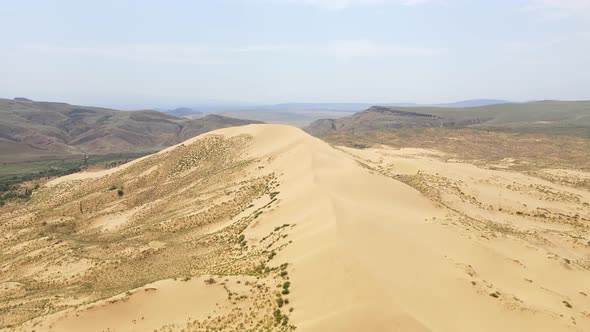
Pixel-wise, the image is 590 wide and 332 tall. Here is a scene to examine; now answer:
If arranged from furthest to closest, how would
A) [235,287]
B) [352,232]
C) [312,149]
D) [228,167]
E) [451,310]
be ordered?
[228,167] → [312,149] → [352,232] → [235,287] → [451,310]

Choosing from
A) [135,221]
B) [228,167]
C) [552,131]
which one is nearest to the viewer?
[135,221]

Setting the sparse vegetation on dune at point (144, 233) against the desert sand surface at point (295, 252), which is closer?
the desert sand surface at point (295, 252)

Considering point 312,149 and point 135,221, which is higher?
point 312,149

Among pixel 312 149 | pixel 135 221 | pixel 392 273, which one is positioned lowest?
pixel 135 221

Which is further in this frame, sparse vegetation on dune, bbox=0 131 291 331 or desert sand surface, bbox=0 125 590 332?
sparse vegetation on dune, bbox=0 131 291 331

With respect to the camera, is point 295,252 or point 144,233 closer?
point 295,252

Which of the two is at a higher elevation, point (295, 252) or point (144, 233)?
point (295, 252)

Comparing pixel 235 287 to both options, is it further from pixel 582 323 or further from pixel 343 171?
pixel 343 171

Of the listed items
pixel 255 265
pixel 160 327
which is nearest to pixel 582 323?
pixel 255 265
